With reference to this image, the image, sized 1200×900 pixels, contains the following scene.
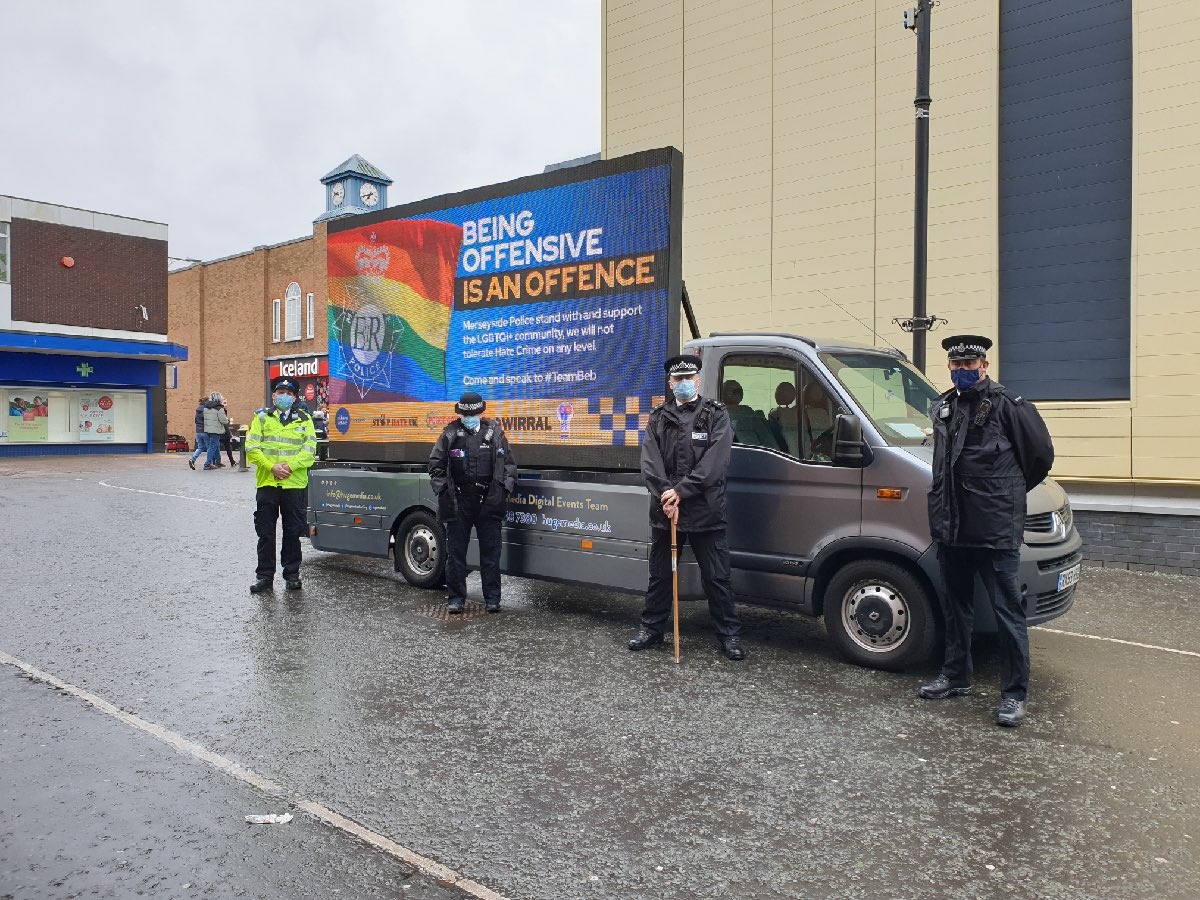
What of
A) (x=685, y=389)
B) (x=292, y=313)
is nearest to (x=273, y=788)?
(x=685, y=389)

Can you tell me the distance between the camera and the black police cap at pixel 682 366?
6.25 meters

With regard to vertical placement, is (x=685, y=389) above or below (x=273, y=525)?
above

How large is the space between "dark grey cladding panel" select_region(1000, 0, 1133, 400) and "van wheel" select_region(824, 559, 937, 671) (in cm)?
654

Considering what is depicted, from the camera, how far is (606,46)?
618 inches

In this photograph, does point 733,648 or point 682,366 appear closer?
point 733,648

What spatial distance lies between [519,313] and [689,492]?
254cm

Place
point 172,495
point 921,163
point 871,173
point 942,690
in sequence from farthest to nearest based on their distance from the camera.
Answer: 1. point 172,495
2. point 871,173
3. point 921,163
4. point 942,690

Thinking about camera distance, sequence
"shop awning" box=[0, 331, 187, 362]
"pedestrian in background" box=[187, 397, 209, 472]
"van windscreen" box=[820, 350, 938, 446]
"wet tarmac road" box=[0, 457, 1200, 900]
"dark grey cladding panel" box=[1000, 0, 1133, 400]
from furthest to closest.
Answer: "shop awning" box=[0, 331, 187, 362]
"pedestrian in background" box=[187, 397, 209, 472]
"dark grey cladding panel" box=[1000, 0, 1133, 400]
"van windscreen" box=[820, 350, 938, 446]
"wet tarmac road" box=[0, 457, 1200, 900]

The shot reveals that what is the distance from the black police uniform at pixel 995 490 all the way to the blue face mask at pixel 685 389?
1692mm

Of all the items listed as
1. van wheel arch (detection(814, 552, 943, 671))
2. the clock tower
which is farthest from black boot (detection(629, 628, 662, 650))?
the clock tower

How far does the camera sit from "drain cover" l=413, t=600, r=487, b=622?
7387 millimetres

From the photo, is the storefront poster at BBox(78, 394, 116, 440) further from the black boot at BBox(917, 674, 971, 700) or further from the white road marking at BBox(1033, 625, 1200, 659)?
the black boot at BBox(917, 674, 971, 700)

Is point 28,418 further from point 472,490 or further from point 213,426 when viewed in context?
point 472,490

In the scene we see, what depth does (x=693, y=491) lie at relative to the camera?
19.7ft
